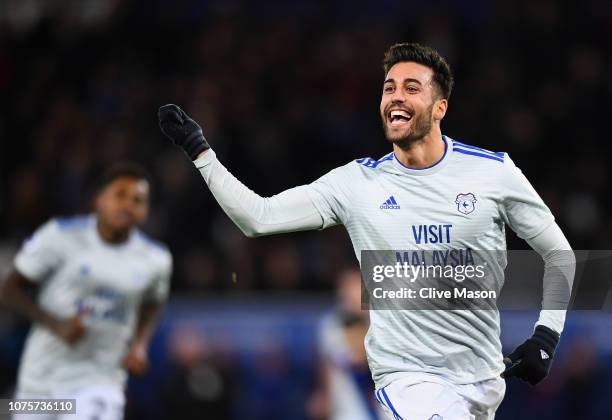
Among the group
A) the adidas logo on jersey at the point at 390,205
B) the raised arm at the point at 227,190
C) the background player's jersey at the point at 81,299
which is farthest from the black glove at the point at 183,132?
the background player's jersey at the point at 81,299

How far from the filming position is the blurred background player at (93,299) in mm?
6891

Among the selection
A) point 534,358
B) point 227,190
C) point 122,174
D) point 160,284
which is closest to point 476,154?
point 534,358

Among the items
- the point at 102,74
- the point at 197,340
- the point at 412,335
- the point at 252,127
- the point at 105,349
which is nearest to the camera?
the point at 412,335

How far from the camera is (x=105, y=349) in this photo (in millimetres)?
7043

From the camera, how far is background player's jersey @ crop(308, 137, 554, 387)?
4648 millimetres

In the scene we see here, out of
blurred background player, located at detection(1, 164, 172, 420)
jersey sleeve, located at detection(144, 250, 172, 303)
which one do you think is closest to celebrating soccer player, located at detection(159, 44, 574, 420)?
blurred background player, located at detection(1, 164, 172, 420)

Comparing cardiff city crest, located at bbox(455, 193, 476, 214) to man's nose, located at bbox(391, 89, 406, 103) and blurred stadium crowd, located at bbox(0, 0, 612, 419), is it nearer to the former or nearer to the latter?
man's nose, located at bbox(391, 89, 406, 103)

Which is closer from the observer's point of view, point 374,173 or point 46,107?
point 374,173

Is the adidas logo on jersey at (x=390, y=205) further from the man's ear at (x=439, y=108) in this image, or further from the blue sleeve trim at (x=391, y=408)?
the blue sleeve trim at (x=391, y=408)

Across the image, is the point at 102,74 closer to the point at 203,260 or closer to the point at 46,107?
the point at 46,107

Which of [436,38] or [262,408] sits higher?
[436,38]

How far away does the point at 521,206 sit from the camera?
4.71 m

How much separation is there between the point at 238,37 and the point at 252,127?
72.2 inches

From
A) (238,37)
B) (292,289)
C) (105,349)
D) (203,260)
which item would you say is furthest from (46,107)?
(105,349)
